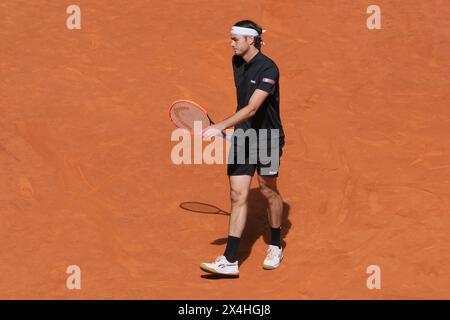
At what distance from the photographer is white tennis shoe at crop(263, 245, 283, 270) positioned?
31.7 ft

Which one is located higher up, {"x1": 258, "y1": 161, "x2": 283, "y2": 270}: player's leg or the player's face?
the player's face

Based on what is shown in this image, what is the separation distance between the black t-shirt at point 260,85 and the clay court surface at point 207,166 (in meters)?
1.33

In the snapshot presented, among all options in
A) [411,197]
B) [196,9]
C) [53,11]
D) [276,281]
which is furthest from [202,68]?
[276,281]

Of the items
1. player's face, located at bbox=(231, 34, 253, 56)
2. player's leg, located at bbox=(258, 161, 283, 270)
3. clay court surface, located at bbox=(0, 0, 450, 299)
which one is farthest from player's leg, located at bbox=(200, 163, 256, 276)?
player's face, located at bbox=(231, 34, 253, 56)

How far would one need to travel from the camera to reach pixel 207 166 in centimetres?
1150

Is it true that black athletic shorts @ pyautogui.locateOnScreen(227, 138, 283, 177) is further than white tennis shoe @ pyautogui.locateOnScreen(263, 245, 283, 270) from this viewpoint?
No

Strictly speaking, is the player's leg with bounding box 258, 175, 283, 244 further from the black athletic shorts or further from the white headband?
the white headband

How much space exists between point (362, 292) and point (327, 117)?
3.80m

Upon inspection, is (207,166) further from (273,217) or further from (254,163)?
(254,163)

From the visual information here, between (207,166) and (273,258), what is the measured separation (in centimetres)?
208

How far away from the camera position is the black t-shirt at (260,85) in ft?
30.7

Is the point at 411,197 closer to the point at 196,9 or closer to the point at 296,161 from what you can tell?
the point at 296,161

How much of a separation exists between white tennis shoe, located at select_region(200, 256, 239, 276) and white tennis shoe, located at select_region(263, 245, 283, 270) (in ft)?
1.14

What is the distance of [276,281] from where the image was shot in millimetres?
9453
